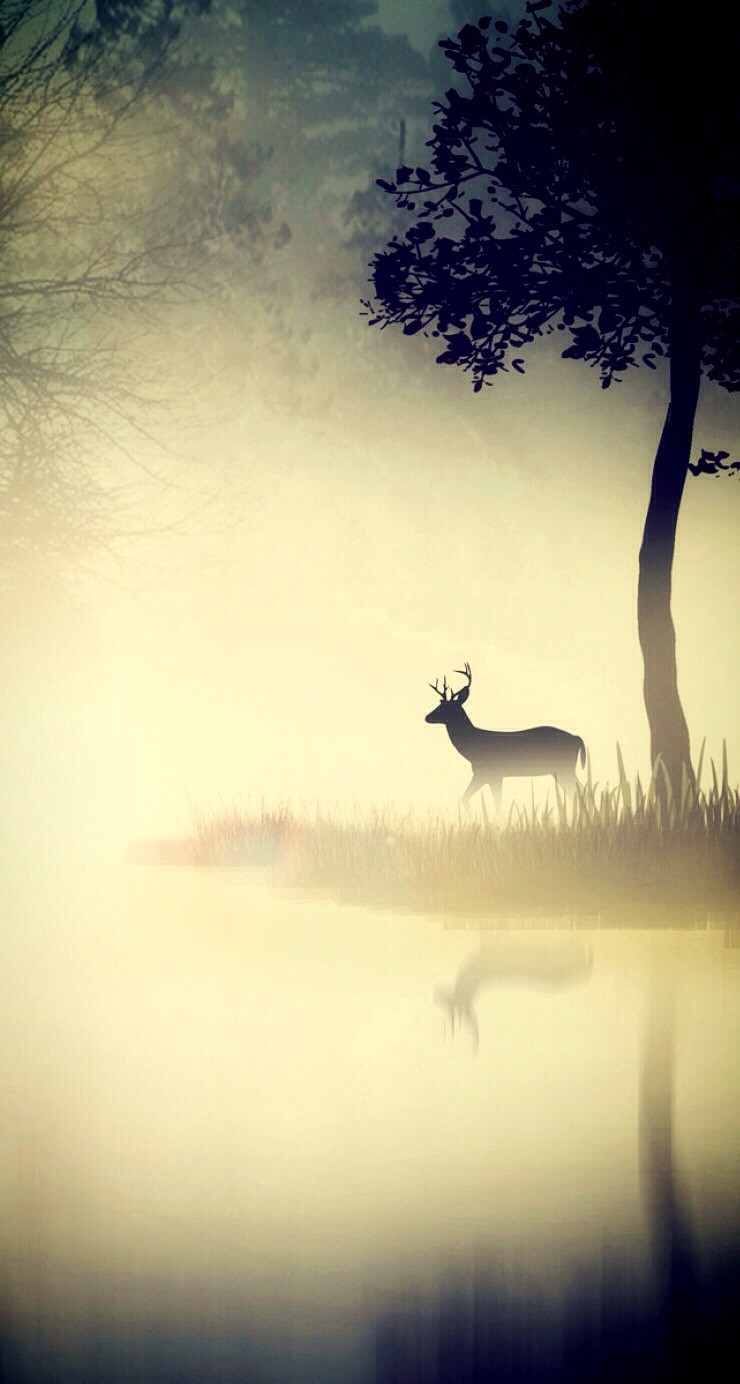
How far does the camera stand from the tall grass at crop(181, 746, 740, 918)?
560cm

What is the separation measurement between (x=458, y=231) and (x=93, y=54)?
6.32 ft

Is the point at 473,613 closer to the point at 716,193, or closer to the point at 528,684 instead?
the point at 528,684

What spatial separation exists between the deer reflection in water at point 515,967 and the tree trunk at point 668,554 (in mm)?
2039

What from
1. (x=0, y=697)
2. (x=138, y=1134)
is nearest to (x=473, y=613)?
(x=0, y=697)

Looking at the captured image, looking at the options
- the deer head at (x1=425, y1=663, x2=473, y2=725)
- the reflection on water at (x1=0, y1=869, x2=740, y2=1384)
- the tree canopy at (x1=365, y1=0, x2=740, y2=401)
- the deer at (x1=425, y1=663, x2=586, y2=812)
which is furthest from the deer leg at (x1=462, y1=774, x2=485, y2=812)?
the reflection on water at (x1=0, y1=869, x2=740, y2=1384)

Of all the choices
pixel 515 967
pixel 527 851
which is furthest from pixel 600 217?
pixel 515 967

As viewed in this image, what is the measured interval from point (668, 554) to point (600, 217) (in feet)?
5.15

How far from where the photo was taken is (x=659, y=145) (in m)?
6.44

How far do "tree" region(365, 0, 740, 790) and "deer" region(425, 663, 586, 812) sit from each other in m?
0.48

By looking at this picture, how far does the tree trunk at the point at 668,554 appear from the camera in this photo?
21.5ft

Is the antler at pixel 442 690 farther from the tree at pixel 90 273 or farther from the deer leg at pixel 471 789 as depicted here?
the tree at pixel 90 273

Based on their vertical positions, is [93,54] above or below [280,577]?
above

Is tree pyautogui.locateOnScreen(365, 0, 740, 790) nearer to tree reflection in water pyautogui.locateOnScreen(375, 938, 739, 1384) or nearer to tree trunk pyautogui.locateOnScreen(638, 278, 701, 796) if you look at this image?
tree trunk pyautogui.locateOnScreen(638, 278, 701, 796)

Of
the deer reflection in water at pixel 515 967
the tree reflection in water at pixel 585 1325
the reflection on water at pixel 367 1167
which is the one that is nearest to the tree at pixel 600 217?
the deer reflection in water at pixel 515 967
